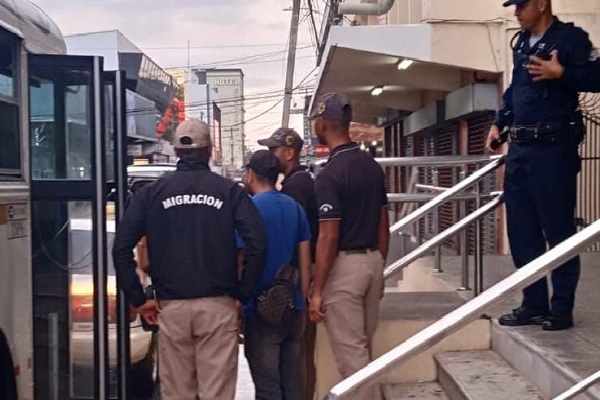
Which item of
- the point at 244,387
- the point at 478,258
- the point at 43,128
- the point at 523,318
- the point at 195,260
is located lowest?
the point at 244,387

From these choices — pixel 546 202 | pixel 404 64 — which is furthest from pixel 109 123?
pixel 404 64

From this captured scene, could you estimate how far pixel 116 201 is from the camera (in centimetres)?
646

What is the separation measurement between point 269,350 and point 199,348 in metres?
0.54

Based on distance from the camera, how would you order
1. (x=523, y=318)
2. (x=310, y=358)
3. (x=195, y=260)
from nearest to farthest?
1. (x=195, y=260)
2. (x=523, y=318)
3. (x=310, y=358)

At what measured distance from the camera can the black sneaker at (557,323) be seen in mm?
5422

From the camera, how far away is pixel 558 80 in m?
5.13

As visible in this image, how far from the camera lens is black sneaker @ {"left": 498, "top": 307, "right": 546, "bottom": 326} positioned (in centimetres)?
564

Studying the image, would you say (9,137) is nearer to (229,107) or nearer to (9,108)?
(9,108)

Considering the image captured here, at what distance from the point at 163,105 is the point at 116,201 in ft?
186

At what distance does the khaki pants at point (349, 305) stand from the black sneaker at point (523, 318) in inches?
38.0

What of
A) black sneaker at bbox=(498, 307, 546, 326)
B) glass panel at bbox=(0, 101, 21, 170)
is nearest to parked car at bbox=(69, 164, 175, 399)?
glass panel at bbox=(0, 101, 21, 170)

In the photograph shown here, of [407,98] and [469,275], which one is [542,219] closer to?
[469,275]

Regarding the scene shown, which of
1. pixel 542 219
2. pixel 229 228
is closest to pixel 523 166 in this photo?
pixel 542 219

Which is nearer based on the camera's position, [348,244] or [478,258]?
[348,244]
